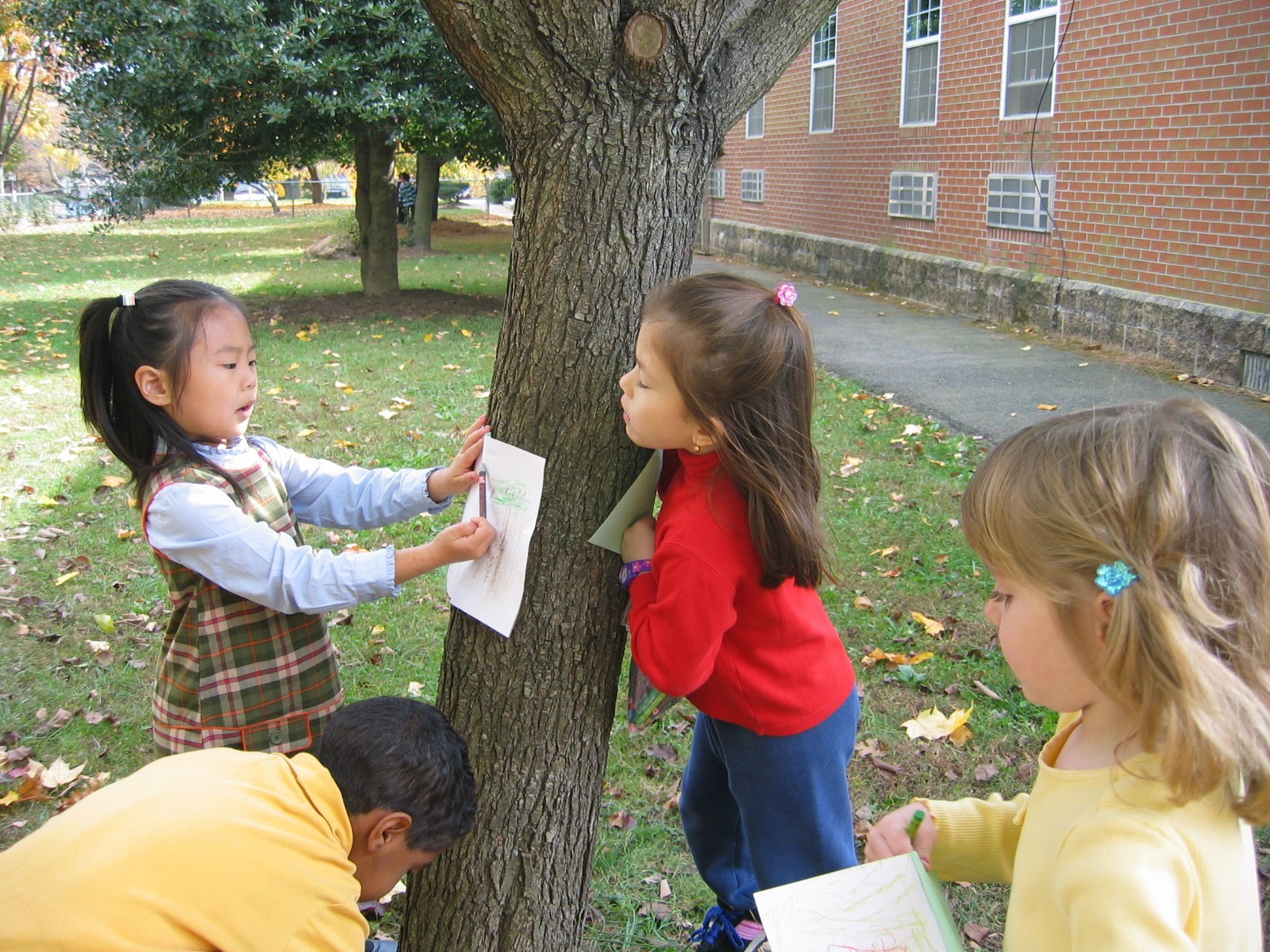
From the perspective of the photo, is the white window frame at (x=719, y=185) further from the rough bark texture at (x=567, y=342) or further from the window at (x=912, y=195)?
the rough bark texture at (x=567, y=342)

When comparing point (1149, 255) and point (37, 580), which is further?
point (1149, 255)

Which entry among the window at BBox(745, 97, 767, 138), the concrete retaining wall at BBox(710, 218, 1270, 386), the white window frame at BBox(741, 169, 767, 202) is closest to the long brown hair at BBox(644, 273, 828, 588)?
the concrete retaining wall at BBox(710, 218, 1270, 386)

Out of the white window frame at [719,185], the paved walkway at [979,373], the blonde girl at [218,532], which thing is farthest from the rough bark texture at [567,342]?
the white window frame at [719,185]

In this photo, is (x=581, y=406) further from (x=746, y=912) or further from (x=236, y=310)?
(x=746, y=912)

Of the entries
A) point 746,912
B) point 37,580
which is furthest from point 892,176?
point 746,912

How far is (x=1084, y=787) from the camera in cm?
142

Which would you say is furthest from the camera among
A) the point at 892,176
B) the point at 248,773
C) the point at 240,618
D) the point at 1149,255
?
the point at 892,176

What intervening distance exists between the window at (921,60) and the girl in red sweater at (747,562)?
10.9 metres

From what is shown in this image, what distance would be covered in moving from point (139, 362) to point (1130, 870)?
2043 millimetres

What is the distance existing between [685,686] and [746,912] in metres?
0.99

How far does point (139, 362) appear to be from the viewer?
2.25 m

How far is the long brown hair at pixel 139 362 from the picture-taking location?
2248 mm

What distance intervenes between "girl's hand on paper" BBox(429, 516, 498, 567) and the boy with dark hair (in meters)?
0.33

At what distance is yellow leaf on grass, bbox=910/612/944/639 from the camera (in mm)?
4117
